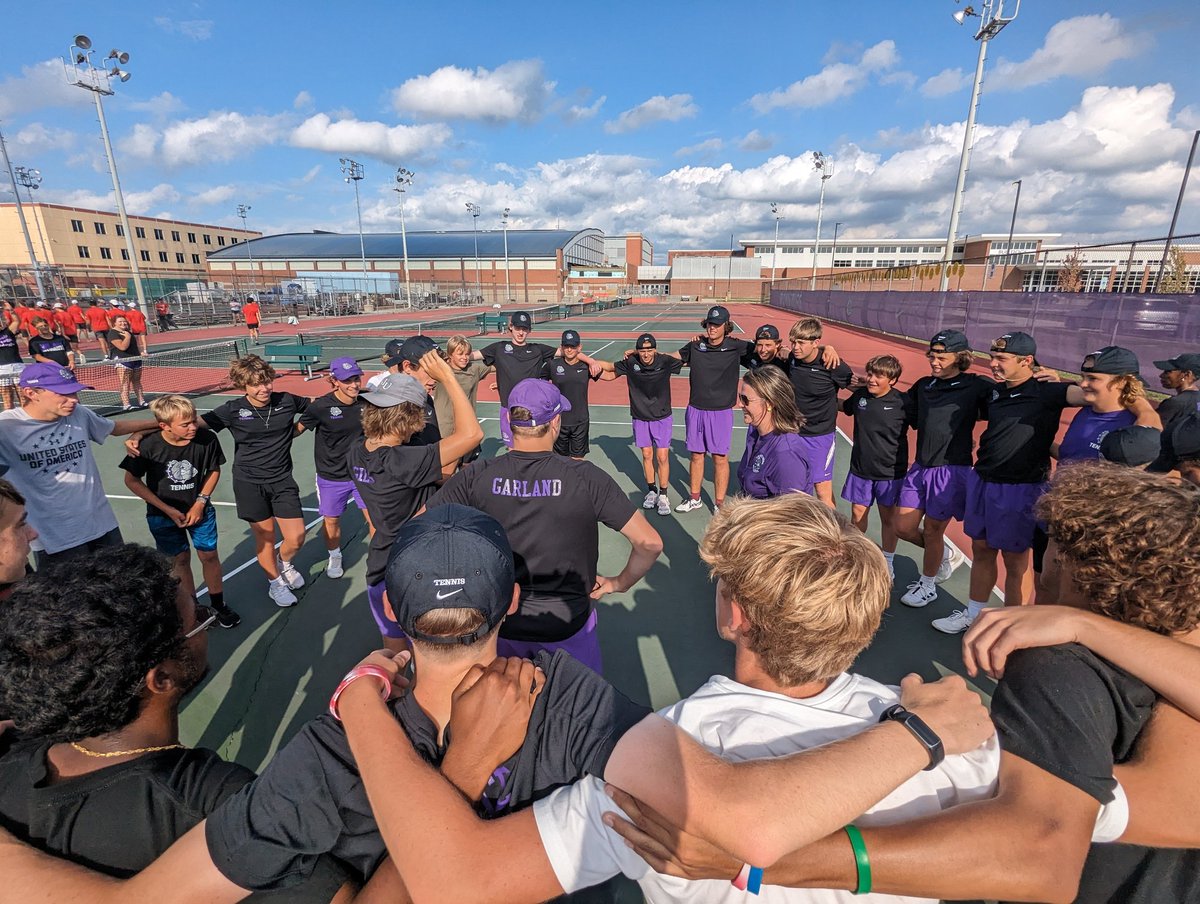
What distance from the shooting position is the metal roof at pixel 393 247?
8075 cm

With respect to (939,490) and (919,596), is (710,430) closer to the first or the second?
(939,490)

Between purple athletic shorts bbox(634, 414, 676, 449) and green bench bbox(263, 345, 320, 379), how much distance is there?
1270 cm

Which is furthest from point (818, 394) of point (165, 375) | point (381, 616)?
point (165, 375)

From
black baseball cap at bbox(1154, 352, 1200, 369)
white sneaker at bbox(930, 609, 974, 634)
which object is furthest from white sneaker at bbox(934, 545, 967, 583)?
black baseball cap at bbox(1154, 352, 1200, 369)

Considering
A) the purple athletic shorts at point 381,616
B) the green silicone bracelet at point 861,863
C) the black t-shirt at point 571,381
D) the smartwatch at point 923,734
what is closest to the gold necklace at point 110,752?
the purple athletic shorts at point 381,616

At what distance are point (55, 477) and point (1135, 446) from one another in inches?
270

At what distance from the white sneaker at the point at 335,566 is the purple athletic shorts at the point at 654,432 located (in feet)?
12.1

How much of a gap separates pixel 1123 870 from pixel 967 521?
3494mm

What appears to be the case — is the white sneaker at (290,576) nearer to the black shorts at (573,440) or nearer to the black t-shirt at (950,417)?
the black shorts at (573,440)

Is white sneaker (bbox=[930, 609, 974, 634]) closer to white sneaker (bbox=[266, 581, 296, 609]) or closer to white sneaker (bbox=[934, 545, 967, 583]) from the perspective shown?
white sneaker (bbox=[934, 545, 967, 583])

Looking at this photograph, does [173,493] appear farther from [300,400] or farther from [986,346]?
[986,346]

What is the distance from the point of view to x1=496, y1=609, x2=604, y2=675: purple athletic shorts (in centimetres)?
279

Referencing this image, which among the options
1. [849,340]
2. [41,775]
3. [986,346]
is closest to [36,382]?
[41,775]

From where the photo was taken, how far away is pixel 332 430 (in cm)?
507
